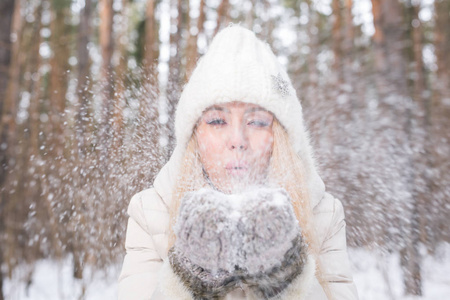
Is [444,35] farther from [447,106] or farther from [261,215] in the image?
[261,215]

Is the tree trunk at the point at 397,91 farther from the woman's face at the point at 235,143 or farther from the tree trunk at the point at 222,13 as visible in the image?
the tree trunk at the point at 222,13

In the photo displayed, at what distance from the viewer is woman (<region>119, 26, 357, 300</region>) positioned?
43.7 inches

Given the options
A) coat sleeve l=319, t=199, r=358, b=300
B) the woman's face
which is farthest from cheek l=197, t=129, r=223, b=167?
coat sleeve l=319, t=199, r=358, b=300

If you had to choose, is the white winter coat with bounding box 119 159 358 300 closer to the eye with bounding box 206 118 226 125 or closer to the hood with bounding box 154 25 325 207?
the hood with bounding box 154 25 325 207

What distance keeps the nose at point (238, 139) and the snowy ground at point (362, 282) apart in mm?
3803

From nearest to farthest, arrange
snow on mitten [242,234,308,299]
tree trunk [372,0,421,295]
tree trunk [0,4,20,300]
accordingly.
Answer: snow on mitten [242,234,308,299]
tree trunk [372,0,421,295]
tree trunk [0,4,20,300]

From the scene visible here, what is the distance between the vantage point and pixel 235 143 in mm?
1396

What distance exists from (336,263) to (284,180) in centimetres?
42

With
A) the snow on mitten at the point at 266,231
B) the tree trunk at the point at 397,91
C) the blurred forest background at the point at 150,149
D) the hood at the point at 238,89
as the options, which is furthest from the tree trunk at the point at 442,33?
the snow on mitten at the point at 266,231

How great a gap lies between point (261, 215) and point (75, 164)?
3.42m

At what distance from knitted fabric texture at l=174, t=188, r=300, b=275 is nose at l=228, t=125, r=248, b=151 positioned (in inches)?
15.6

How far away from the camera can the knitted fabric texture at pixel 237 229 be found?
0.98 m

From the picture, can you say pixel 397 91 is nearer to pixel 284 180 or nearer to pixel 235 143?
pixel 284 180

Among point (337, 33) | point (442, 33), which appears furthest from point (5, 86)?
point (442, 33)
